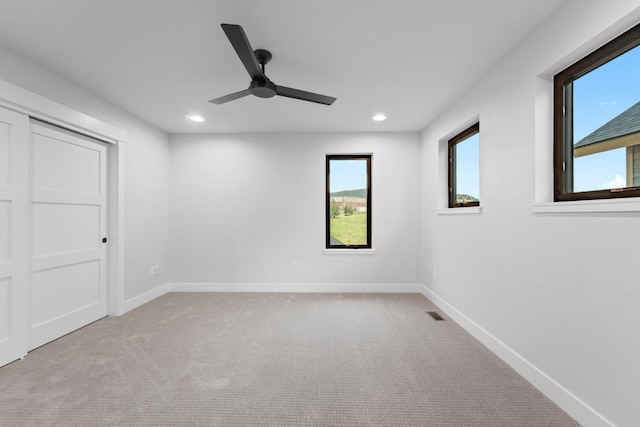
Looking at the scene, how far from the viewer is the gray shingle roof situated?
1.41 m

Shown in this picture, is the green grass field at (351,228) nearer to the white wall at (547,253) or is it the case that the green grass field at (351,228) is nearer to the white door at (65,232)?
the white wall at (547,253)

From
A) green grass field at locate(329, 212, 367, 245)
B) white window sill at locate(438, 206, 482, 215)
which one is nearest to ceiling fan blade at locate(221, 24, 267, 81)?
white window sill at locate(438, 206, 482, 215)

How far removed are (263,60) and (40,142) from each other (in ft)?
6.99

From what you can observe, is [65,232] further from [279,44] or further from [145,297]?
[279,44]

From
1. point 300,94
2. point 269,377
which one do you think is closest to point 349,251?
point 269,377

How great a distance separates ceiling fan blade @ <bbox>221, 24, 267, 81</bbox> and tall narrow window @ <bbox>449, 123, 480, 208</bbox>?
224 cm

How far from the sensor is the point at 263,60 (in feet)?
7.13

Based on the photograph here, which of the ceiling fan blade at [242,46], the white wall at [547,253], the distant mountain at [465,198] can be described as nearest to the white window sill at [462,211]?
the white wall at [547,253]

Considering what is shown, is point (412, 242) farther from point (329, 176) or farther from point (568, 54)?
point (568, 54)

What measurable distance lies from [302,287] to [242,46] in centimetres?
→ 330

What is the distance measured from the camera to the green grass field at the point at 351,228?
14.1ft

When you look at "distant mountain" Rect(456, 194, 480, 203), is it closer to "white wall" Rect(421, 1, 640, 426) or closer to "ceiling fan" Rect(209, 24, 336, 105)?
Answer: "white wall" Rect(421, 1, 640, 426)

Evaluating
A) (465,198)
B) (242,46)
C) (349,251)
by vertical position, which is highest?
(242,46)

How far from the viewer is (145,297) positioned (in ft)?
12.0
